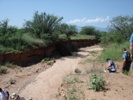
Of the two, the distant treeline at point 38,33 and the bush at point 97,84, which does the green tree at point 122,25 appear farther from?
the bush at point 97,84

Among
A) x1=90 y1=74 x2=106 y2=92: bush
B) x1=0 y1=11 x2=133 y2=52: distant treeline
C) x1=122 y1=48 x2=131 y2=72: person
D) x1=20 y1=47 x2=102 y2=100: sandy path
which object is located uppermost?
x1=0 y1=11 x2=133 y2=52: distant treeline

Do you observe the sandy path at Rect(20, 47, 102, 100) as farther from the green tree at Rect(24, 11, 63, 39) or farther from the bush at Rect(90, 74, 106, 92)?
the green tree at Rect(24, 11, 63, 39)

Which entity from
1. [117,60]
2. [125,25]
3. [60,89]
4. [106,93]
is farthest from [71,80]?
[125,25]

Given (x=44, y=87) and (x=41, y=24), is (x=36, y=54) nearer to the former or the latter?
(x=41, y=24)

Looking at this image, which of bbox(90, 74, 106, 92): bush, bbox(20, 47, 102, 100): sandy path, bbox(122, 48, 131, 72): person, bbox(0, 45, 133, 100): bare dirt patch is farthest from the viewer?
bbox(122, 48, 131, 72): person

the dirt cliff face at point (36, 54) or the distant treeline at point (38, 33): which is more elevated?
the distant treeline at point (38, 33)

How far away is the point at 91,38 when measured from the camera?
99.5 feet

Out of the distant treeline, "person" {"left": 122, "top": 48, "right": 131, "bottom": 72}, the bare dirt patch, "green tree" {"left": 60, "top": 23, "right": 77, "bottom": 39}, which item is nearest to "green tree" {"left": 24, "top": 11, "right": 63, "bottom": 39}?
the distant treeline

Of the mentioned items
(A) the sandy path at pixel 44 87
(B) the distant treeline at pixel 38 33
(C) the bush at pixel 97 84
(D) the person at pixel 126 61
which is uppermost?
(B) the distant treeline at pixel 38 33

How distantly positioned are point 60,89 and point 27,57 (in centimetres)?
706

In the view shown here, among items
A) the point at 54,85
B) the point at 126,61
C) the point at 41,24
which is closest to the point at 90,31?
the point at 41,24

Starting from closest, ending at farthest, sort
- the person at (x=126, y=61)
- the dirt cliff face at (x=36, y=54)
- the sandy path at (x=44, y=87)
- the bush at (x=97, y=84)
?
the bush at (x=97, y=84), the sandy path at (x=44, y=87), the person at (x=126, y=61), the dirt cliff face at (x=36, y=54)

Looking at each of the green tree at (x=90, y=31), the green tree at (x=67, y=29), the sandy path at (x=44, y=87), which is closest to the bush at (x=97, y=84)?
the sandy path at (x=44, y=87)

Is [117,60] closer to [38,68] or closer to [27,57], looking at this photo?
[38,68]
